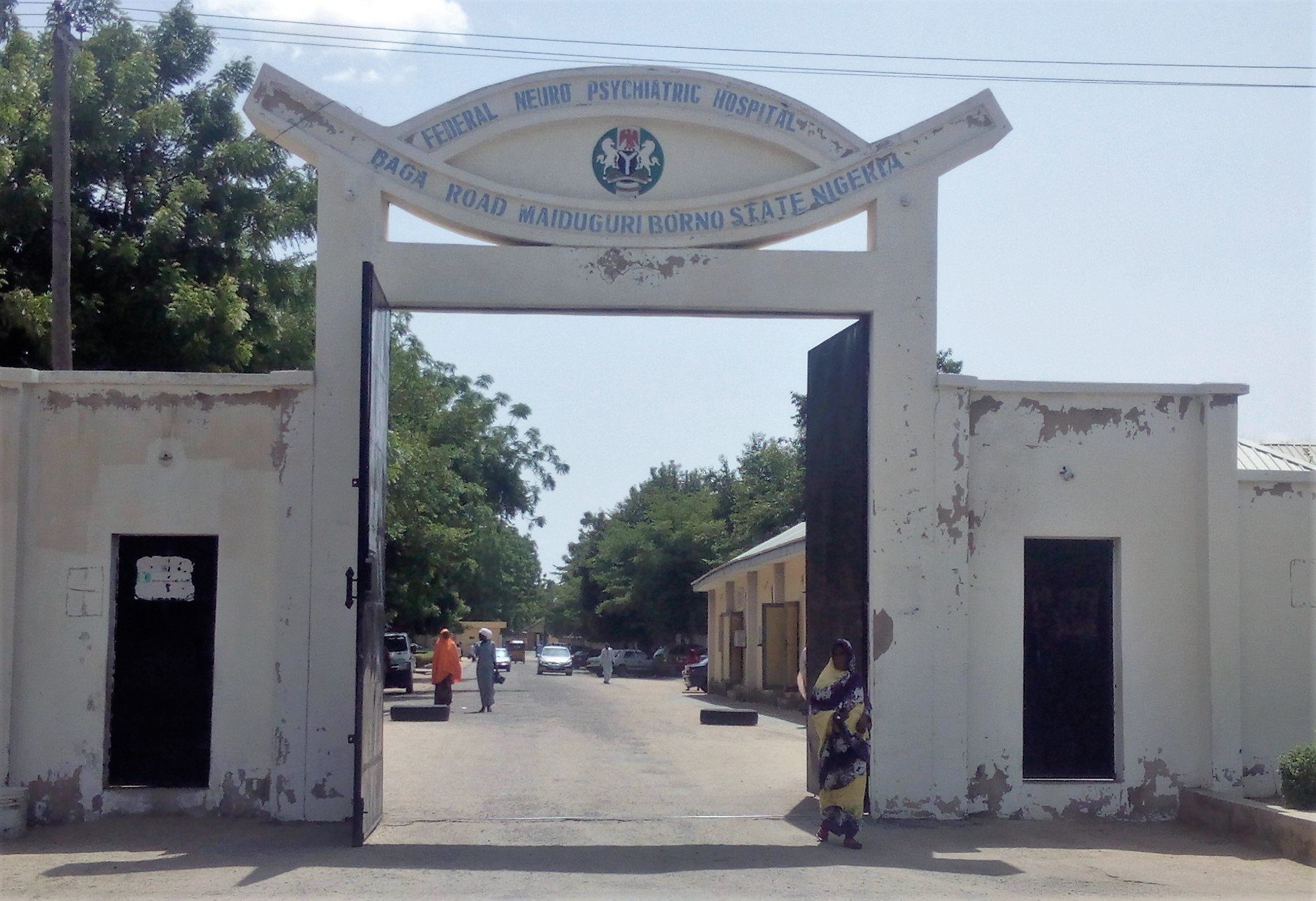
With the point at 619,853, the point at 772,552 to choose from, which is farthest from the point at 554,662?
the point at 619,853

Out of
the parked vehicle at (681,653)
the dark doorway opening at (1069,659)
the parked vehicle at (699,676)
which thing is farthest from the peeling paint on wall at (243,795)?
the parked vehicle at (681,653)

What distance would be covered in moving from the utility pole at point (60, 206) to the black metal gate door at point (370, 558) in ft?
17.3

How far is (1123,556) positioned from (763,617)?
21.5 meters

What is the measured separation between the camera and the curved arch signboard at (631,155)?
1148cm

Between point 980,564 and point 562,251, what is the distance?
4692 millimetres

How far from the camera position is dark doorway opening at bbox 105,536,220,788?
11.2 metres

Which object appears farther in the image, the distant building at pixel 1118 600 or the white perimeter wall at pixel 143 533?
the distant building at pixel 1118 600

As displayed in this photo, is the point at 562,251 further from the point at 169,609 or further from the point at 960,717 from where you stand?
the point at 960,717

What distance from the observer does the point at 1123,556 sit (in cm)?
1202

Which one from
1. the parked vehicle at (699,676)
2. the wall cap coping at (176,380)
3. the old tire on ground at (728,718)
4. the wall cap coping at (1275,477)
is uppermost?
the wall cap coping at (176,380)

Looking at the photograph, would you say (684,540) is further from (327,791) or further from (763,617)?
(327,791)

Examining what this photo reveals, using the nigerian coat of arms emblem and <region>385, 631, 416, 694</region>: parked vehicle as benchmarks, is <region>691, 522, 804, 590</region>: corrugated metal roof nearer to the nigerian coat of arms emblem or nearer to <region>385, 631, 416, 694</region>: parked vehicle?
<region>385, 631, 416, 694</region>: parked vehicle

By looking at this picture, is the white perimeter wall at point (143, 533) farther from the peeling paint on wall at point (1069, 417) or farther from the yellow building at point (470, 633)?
the yellow building at point (470, 633)

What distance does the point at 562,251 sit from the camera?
11508 mm
